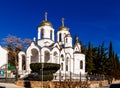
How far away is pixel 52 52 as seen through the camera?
141 feet

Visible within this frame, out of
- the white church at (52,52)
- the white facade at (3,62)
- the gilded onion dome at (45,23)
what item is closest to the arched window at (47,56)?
the white church at (52,52)

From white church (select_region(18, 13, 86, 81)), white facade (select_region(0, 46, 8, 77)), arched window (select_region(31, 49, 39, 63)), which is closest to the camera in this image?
white facade (select_region(0, 46, 8, 77))

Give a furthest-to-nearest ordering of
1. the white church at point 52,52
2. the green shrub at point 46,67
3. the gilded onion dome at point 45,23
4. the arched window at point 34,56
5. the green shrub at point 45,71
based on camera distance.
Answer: the gilded onion dome at point 45,23
the arched window at point 34,56
the white church at point 52,52
the green shrub at point 46,67
the green shrub at point 45,71

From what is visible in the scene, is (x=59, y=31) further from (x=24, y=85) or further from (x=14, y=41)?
(x=24, y=85)

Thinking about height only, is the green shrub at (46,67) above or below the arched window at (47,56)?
below

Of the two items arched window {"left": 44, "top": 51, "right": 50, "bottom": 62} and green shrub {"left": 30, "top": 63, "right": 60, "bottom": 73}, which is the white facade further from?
arched window {"left": 44, "top": 51, "right": 50, "bottom": 62}

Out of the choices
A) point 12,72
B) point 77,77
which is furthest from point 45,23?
point 77,77

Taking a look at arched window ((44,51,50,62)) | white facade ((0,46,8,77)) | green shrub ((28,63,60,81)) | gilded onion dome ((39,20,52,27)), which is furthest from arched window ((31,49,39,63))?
green shrub ((28,63,60,81))

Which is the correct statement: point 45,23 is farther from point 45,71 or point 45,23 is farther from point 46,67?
point 45,71

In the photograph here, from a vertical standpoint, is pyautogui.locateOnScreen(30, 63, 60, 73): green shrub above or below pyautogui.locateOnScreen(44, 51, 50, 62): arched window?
below

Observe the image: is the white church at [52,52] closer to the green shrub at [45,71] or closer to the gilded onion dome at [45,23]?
the gilded onion dome at [45,23]

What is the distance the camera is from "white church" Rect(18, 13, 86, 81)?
43141 mm

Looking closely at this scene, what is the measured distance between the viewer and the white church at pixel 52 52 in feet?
142

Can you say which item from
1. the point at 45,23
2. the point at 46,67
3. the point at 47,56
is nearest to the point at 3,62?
the point at 47,56
